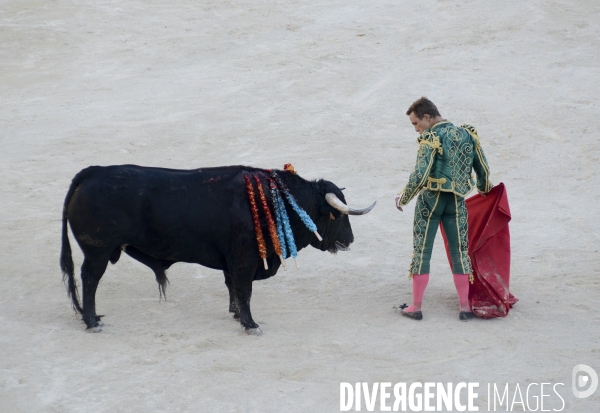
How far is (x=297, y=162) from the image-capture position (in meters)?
11.2

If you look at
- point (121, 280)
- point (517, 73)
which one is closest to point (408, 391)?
point (121, 280)

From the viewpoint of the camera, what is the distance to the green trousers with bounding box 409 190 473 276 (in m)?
6.98

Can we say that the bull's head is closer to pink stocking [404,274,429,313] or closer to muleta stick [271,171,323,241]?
muleta stick [271,171,323,241]

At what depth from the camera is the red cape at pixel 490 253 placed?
7293mm

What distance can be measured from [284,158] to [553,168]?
3714 mm

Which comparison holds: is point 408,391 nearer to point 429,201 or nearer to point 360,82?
point 429,201

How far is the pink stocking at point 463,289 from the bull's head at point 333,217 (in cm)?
99

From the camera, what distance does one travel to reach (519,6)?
1642 centimetres

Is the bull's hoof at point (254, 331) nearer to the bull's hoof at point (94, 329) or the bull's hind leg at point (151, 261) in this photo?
the bull's hind leg at point (151, 261)

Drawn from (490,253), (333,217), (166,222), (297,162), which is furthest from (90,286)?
(297,162)

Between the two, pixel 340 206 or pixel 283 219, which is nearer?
pixel 283 219

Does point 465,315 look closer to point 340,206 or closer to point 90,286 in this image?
point 340,206

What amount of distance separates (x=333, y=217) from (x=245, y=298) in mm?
1111

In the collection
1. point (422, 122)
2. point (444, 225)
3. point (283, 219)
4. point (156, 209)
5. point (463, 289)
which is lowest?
point (463, 289)
